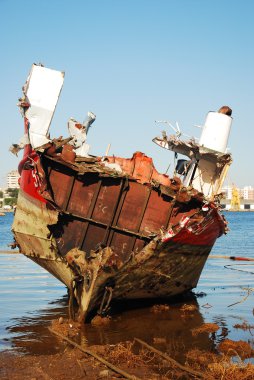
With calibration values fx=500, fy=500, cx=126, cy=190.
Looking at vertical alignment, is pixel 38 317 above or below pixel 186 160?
below

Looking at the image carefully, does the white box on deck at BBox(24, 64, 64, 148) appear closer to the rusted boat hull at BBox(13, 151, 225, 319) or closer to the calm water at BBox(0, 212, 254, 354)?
the rusted boat hull at BBox(13, 151, 225, 319)

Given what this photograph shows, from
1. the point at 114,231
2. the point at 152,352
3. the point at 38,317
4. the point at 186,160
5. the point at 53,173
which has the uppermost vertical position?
the point at 186,160

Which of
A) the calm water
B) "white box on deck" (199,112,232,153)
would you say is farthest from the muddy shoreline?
"white box on deck" (199,112,232,153)

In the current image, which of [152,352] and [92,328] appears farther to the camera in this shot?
[92,328]

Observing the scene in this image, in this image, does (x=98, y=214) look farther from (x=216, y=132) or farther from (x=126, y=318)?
(x=216, y=132)

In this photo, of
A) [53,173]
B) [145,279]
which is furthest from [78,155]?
[145,279]

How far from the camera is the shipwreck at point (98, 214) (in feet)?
36.5

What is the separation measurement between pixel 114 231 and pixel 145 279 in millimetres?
1338

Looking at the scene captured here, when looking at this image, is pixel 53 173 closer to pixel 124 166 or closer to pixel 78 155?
pixel 78 155

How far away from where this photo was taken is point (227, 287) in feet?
58.2

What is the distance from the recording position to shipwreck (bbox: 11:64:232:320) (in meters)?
11.1

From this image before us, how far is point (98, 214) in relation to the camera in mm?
11875

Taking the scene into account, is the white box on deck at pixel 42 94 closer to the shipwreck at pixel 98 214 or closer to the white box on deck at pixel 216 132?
the shipwreck at pixel 98 214

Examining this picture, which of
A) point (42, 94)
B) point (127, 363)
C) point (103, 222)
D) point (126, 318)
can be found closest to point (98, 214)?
point (103, 222)
